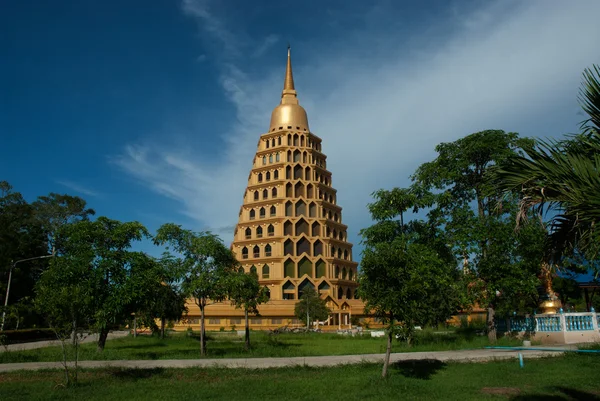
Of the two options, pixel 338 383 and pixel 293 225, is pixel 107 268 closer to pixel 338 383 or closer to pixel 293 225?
pixel 338 383

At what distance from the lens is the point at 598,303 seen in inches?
1997

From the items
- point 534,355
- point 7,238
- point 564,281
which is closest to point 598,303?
point 564,281

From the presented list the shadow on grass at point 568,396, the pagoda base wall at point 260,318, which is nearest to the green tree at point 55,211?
the pagoda base wall at point 260,318

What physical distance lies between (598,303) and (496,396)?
154ft

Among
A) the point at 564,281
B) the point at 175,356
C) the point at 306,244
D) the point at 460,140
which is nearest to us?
the point at 175,356

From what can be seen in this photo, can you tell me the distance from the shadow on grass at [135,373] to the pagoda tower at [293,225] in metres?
41.5

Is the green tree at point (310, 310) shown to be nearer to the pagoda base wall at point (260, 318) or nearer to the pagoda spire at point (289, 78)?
the pagoda base wall at point (260, 318)

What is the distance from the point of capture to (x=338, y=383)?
576 inches

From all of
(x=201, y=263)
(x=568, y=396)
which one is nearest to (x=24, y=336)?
(x=201, y=263)

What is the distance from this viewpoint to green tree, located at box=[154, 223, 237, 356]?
24.0 metres

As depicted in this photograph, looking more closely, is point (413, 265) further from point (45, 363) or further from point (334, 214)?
point (334, 214)

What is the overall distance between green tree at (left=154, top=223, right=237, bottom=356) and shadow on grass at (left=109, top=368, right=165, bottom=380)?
617 cm

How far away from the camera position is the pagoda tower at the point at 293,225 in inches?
2479

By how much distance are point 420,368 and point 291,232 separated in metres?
48.8
